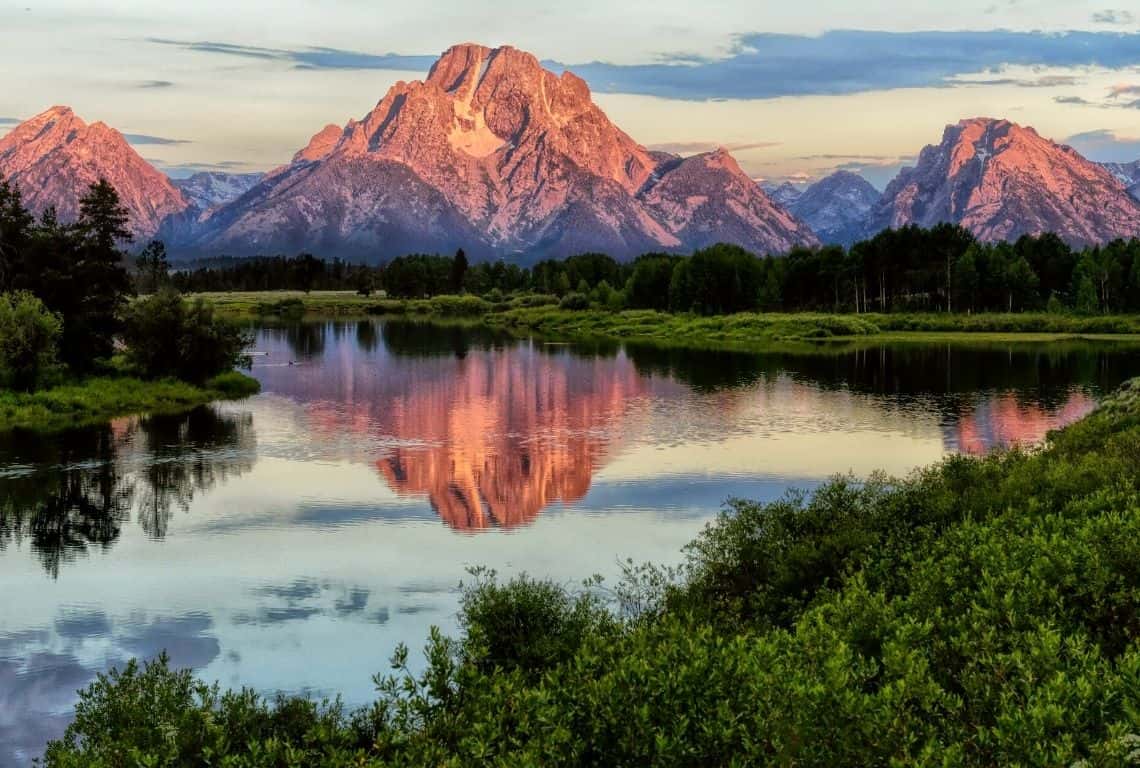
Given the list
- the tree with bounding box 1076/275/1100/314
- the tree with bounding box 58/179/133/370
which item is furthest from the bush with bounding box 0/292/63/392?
the tree with bounding box 1076/275/1100/314

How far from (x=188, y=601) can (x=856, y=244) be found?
169 metres

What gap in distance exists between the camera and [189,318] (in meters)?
78.4

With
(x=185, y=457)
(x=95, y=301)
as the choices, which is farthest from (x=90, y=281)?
(x=185, y=457)

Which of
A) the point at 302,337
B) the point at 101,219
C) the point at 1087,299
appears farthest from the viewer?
the point at 1087,299

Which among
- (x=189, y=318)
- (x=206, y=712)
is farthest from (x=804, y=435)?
(x=206, y=712)

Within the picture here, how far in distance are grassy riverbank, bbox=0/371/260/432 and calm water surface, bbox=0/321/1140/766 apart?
9.14ft

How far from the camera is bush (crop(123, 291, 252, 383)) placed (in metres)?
77.1

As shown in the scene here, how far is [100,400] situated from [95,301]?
989cm

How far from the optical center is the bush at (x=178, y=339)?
77.1 metres

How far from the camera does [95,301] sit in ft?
251

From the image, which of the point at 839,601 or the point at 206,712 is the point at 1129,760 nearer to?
the point at 839,601

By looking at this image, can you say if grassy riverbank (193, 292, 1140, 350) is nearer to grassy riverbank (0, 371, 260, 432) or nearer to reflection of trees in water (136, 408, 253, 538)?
grassy riverbank (0, 371, 260, 432)

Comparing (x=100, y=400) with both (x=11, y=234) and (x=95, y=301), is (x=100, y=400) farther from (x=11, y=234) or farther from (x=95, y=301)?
(x=11, y=234)

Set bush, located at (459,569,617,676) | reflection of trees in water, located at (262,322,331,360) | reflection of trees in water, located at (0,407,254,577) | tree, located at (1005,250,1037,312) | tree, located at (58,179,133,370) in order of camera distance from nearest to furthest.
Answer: bush, located at (459,569,617,676), reflection of trees in water, located at (0,407,254,577), tree, located at (58,179,133,370), reflection of trees in water, located at (262,322,331,360), tree, located at (1005,250,1037,312)
